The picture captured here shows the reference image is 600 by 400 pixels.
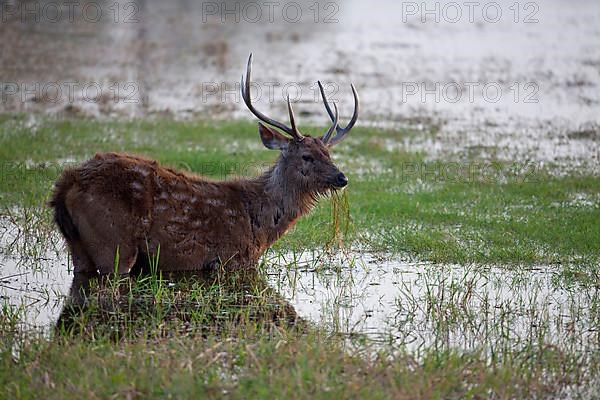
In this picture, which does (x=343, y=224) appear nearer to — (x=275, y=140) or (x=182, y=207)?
(x=275, y=140)

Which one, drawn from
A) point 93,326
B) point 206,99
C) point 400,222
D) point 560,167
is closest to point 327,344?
point 93,326

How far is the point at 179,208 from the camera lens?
8070 mm

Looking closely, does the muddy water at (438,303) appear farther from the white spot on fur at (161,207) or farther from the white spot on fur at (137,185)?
the white spot on fur at (137,185)

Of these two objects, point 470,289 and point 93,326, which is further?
point 470,289

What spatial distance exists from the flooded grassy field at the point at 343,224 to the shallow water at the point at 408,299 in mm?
28

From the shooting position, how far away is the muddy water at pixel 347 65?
15.8 meters

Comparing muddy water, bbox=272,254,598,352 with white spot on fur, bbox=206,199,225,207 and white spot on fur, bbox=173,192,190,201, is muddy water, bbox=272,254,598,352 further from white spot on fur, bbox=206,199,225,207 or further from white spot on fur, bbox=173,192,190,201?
white spot on fur, bbox=173,192,190,201

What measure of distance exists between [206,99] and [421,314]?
1067cm

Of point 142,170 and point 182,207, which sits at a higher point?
point 142,170

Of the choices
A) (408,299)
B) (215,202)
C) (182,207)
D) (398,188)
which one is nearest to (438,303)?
(408,299)

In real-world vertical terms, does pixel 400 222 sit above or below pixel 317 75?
below

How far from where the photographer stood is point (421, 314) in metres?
7.35

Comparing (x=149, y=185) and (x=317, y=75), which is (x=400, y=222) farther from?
(x=317, y=75)

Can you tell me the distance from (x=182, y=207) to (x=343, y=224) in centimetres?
208
